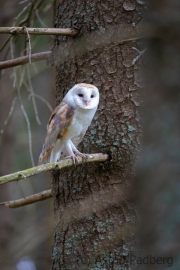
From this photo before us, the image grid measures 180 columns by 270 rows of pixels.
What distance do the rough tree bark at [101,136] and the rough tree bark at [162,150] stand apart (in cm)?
198

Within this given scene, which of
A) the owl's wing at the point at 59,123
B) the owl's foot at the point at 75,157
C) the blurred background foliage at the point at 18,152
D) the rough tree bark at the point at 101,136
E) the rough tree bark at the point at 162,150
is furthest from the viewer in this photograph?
the blurred background foliage at the point at 18,152

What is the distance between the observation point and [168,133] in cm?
133

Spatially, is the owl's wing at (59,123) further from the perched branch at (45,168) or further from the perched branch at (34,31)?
the perched branch at (34,31)

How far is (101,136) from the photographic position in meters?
3.52

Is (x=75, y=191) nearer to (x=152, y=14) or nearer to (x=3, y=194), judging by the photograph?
(x=152, y=14)

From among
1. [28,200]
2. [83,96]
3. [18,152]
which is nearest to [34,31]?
[83,96]

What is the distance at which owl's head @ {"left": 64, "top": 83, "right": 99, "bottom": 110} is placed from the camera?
348 centimetres

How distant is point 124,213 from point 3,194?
13.7ft

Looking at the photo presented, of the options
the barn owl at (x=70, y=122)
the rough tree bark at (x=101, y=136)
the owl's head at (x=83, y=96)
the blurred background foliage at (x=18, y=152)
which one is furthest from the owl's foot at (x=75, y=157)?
the blurred background foliage at (x=18, y=152)

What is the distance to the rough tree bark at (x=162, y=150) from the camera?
1298 mm

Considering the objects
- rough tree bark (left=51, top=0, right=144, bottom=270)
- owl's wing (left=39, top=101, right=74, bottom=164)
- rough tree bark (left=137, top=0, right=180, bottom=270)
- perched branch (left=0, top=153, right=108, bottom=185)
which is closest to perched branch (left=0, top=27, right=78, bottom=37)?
rough tree bark (left=51, top=0, right=144, bottom=270)

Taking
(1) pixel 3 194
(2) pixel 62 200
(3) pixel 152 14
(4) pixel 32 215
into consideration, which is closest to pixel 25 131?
(4) pixel 32 215

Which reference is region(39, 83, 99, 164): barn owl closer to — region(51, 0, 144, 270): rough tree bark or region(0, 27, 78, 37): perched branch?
region(51, 0, 144, 270): rough tree bark

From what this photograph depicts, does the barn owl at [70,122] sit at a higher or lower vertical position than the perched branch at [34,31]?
lower
